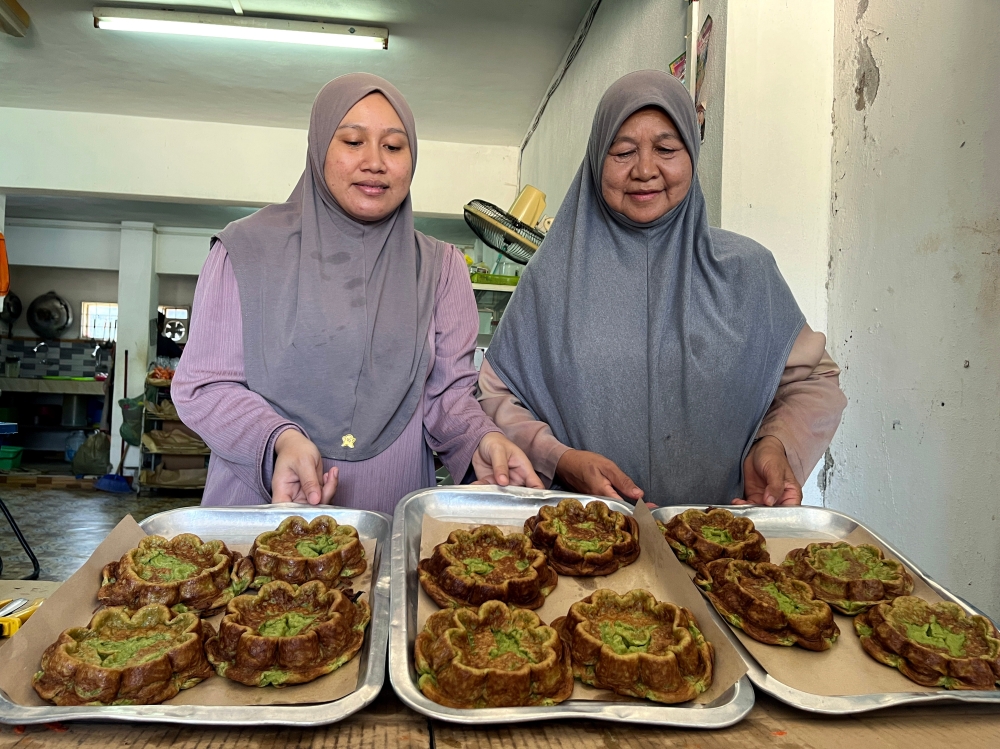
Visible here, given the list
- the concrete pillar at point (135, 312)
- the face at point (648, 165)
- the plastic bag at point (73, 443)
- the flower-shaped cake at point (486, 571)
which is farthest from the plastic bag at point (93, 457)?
the flower-shaped cake at point (486, 571)

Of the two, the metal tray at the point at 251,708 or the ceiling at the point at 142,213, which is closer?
the metal tray at the point at 251,708

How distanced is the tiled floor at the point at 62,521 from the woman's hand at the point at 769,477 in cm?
512

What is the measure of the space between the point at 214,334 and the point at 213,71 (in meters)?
4.95

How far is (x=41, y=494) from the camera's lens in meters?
9.24

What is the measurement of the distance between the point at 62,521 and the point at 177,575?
772cm

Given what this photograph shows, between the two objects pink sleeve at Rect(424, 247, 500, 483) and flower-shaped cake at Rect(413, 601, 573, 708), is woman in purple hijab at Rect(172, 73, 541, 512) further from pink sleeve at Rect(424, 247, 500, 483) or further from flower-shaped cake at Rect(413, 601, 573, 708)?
flower-shaped cake at Rect(413, 601, 573, 708)

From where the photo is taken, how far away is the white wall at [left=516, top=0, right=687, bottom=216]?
10.6ft

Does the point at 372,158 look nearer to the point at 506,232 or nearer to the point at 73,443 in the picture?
the point at 506,232

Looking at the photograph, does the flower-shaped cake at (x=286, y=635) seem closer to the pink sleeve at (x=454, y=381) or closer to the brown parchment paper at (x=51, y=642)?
the brown parchment paper at (x=51, y=642)

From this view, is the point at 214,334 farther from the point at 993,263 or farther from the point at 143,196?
the point at 143,196

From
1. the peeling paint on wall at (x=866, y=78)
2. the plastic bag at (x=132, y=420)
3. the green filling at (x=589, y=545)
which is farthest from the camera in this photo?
the plastic bag at (x=132, y=420)

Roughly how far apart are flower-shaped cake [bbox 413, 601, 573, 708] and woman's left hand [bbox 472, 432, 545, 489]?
1.87ft

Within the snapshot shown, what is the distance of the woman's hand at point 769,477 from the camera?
1637 millimetres

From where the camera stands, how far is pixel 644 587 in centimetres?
132
